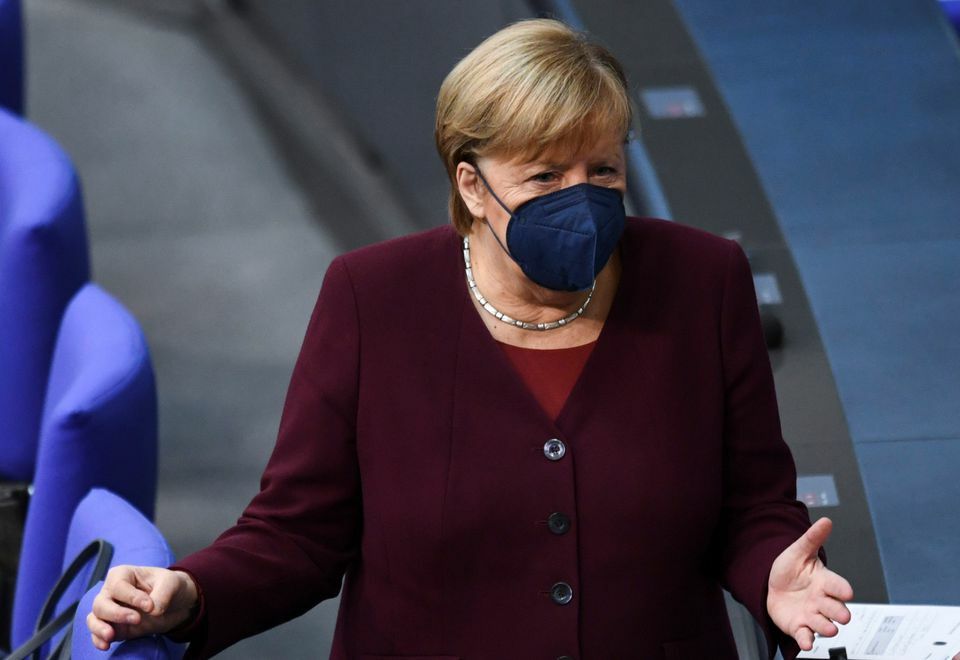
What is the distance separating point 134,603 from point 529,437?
54 centimetres

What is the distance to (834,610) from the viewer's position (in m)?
1.94

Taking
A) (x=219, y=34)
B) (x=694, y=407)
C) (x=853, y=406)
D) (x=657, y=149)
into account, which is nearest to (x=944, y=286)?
(x=853, y=406)

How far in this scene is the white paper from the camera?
2.31 metres

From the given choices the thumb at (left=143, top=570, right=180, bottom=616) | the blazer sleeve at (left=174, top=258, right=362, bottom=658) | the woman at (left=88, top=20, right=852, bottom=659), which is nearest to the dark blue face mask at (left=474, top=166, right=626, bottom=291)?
the woman at (left=88, top=20, right=852, bottom=659)

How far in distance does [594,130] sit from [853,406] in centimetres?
195

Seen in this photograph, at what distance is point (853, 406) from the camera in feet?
12.4

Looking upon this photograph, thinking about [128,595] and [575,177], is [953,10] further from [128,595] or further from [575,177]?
[128,595]

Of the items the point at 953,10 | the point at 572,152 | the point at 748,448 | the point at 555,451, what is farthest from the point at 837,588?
the point at 953,10

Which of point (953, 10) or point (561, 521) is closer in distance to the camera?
point (561, 521)

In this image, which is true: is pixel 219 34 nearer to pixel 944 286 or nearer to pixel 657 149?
pixel 657 149

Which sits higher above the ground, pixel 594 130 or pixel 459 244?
pixel 594 130

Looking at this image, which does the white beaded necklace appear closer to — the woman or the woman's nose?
the woman

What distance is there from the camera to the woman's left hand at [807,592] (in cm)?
193

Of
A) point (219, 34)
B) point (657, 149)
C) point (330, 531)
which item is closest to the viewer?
point (330, 531)
